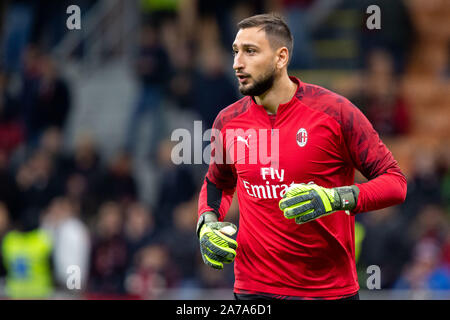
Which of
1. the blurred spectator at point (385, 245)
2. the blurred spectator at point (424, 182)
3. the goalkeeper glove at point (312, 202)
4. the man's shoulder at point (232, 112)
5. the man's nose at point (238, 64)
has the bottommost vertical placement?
the blurred spectator at point (385, 245)

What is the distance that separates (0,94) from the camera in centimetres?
1283

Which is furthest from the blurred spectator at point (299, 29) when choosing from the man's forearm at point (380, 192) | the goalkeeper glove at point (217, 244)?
the man's forearm at point (380, 192)

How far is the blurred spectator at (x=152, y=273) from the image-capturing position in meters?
9.57

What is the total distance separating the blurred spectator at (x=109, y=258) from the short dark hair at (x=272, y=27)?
5608mm

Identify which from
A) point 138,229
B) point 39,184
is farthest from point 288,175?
point 39,184

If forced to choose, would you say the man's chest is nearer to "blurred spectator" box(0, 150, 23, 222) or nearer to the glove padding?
the glove padding

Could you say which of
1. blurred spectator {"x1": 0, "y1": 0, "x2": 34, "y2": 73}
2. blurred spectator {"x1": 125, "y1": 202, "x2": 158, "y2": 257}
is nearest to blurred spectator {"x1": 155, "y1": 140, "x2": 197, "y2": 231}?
Answer: blurred spectator {"x1": 125, "y1": 202, "x2": 158, "y2": 257}

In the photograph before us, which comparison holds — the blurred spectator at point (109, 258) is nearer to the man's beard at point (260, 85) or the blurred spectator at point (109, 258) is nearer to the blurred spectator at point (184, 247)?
the blurred spectator at point (184, 247)

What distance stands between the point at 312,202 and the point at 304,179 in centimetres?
41

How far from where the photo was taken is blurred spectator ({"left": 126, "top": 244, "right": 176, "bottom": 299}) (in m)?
9.57

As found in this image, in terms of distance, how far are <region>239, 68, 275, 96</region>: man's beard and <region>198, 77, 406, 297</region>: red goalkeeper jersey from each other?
14 centimetres

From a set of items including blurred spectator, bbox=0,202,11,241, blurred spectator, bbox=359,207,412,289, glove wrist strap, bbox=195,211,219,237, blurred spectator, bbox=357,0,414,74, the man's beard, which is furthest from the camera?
blurred spectator, bbox=357,0,414,74

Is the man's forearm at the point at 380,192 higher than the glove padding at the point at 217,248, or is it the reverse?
the man's forearm at the point at 380,192
